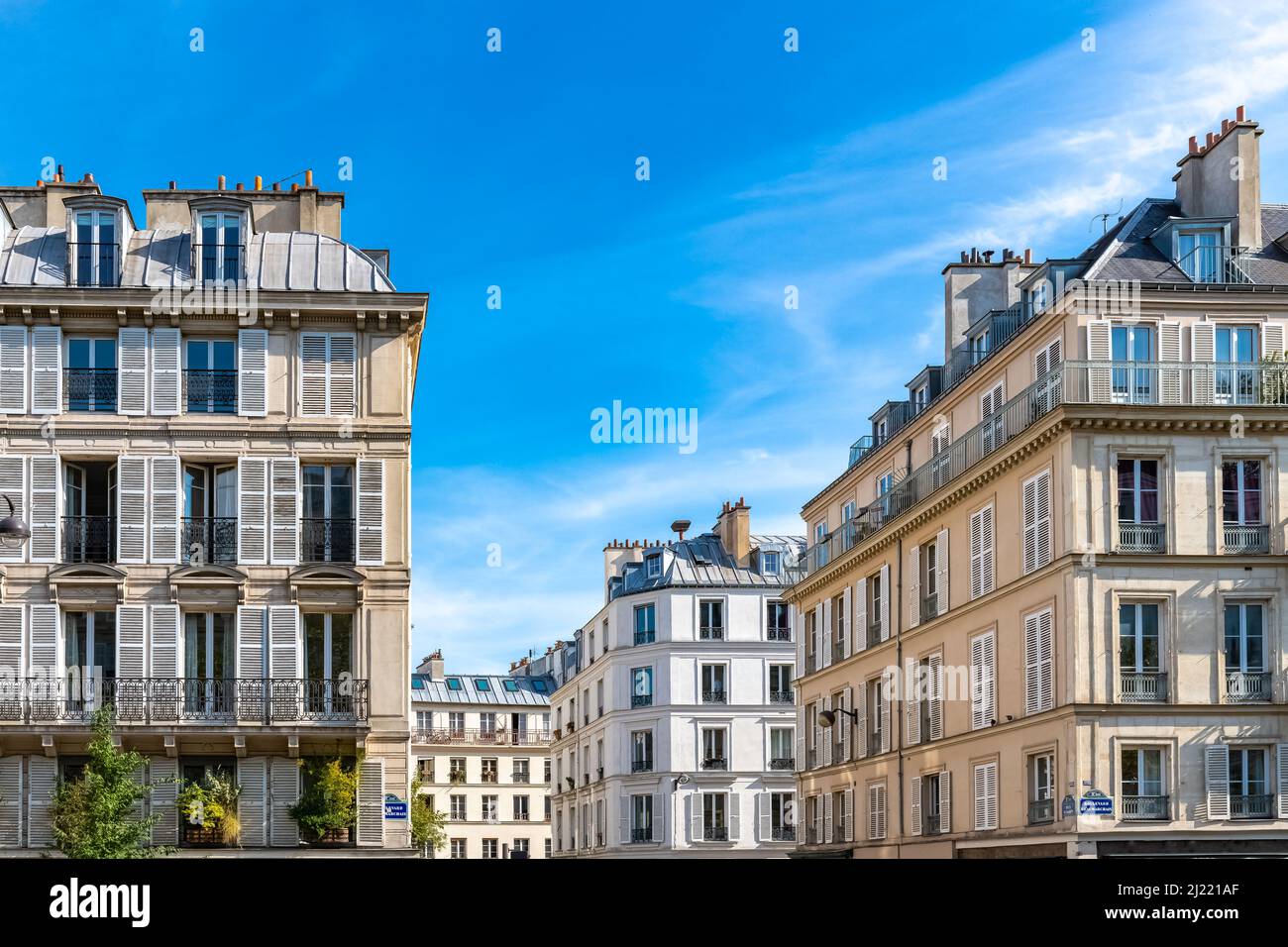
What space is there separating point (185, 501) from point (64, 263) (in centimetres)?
578

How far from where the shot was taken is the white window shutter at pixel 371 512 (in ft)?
112

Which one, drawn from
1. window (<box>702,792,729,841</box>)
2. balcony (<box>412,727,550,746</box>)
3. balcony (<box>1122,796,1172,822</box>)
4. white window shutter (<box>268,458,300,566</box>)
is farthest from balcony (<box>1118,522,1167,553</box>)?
balcony (<box>412,727,550,746</box>)

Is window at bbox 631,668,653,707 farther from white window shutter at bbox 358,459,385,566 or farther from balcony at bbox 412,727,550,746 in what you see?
white window shutter at bbox 358,459,385,566

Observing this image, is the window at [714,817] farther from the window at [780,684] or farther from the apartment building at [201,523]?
the apartment building at [201,523]

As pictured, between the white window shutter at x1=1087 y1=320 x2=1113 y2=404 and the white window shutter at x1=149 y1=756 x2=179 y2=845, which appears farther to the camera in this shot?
the white window shutter at x1=1087 y1=320 x2=1113 y2=404

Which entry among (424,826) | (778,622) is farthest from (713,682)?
(424,826)

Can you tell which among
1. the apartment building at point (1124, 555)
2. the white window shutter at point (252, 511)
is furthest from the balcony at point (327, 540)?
the apartment building at point (1124, 555)

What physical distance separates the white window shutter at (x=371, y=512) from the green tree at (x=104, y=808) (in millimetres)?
5901

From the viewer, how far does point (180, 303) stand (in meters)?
34.7

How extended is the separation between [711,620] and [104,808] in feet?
163

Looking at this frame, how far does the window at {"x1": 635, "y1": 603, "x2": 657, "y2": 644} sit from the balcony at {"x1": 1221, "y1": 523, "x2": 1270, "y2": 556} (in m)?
44.2

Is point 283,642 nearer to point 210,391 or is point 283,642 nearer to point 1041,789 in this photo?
point 210,391

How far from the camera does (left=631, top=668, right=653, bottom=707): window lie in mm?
78562

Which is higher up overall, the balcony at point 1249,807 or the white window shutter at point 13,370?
the white window shutter at point 13,370
